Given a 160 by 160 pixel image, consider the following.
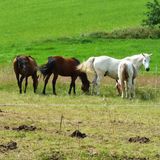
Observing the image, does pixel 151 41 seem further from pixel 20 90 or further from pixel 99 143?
pixel 99 143

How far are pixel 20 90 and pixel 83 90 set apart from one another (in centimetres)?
286

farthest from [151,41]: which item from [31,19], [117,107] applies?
[117,107]

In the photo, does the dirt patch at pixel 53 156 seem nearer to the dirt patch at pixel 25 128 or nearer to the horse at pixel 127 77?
the dirt patch at pixel 25 128

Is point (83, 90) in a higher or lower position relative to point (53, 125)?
lower

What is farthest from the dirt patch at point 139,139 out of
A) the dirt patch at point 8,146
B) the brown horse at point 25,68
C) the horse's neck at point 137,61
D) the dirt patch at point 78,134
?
the brown horse at point 25,68

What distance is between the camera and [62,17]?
183ft

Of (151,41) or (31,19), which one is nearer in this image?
(151,41)

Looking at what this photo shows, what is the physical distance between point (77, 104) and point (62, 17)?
121 feet

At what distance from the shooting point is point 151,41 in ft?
142

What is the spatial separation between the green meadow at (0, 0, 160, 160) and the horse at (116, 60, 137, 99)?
0.51 m

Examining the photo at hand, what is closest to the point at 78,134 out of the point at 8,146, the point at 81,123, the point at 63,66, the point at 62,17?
the point at 8,146

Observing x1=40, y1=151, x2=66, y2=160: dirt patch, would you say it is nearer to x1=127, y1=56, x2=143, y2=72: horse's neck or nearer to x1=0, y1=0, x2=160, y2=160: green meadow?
x1=0, y1=0, x2=160, y2=160: green meadow

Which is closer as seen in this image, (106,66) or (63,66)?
(106,66)

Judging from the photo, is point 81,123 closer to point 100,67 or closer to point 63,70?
point 100,67
